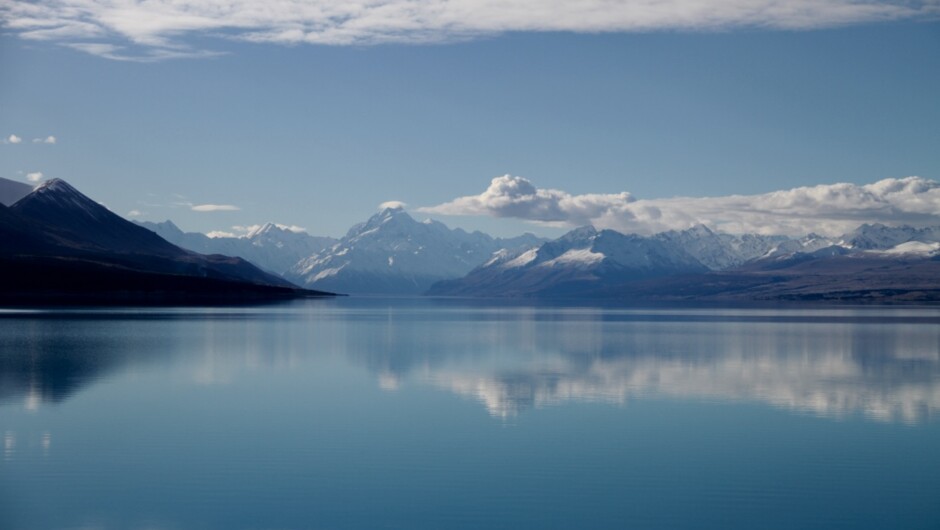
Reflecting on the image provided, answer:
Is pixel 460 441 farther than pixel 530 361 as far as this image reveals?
No

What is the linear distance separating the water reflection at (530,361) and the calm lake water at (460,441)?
0.35 meters

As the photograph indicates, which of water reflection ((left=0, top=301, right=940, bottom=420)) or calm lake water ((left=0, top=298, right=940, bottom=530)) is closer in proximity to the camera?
calm lake water ((left=0, top=298, right=940, bottom=530))

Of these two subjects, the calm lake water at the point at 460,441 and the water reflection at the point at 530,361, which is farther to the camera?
the water reflection at the point at 530,361

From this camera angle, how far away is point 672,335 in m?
91.4

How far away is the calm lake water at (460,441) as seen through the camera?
22.0 m

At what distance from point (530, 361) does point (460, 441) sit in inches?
1185

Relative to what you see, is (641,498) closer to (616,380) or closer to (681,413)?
(681,413)

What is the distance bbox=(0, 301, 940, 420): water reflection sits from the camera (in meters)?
42.4

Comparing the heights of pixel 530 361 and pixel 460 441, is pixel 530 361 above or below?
below

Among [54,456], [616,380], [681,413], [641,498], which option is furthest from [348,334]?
[641,498]

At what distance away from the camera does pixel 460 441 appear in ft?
100

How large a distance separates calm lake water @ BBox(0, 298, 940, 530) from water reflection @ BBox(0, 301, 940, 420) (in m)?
0.35

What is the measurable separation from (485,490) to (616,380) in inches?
1031

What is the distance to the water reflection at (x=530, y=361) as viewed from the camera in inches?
1670
